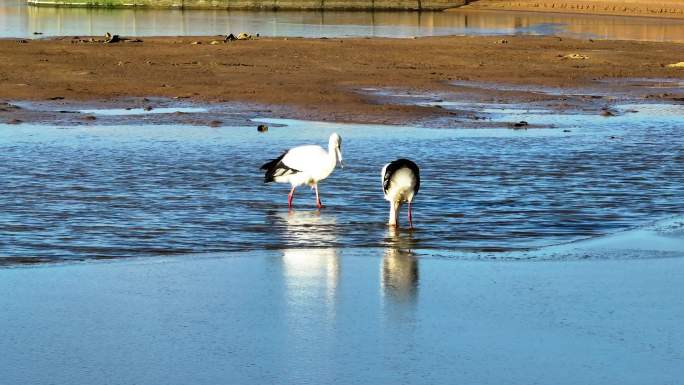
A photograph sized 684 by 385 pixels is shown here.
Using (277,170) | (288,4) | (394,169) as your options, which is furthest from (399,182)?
(288,4)

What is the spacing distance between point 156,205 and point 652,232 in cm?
444

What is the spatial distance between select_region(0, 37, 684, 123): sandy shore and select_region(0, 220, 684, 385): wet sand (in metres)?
10.7

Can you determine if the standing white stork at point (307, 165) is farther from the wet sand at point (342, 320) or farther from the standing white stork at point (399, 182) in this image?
the wet sand at point (342, 320)

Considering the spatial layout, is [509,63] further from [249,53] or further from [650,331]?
[650,331]

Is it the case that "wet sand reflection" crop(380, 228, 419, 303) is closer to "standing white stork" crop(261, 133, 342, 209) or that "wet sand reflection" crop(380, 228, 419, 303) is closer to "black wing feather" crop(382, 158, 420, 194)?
"black wing feather" crop(382, 158, 420, 194)

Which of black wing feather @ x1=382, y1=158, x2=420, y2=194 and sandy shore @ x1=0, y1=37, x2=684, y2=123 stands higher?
sandy shore @ x1=0, y1=37, x2=684, y2=123

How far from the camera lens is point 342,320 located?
25.6 feet

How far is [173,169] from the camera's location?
48.1ft

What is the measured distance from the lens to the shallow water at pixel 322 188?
10.8 metres

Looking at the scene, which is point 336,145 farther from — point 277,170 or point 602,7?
point 602,7

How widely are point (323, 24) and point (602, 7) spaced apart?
57.8ft

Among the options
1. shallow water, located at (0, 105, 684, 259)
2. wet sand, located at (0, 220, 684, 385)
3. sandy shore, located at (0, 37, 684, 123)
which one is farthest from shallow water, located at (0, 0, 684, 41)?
wet sand, located at (0, 220, 684, 385)

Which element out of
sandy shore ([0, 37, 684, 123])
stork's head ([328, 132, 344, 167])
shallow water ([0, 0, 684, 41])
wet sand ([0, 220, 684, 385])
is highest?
shallow water ([0, 0, 684, 41])

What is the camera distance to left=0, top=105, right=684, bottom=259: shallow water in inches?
424
